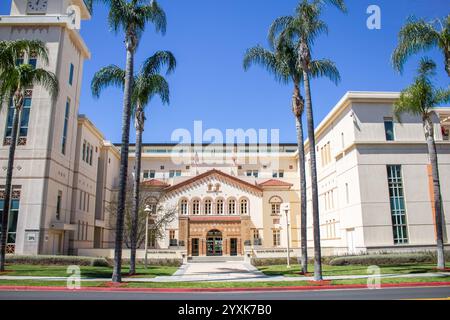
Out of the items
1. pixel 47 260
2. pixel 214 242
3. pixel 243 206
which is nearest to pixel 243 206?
pixel 243 206

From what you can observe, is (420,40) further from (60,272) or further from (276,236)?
(276,236)

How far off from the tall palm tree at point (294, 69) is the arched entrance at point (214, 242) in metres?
25.8

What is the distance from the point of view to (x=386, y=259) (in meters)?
29.2

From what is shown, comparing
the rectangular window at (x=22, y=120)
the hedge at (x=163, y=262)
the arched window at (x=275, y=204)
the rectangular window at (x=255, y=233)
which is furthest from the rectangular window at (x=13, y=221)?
the arched window at (x=275, y=204)

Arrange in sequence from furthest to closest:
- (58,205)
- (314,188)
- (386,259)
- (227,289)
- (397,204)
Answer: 1. (58,205)
2. (397,204)
3. (386,259)
4. (314,188)
5. (227,289)

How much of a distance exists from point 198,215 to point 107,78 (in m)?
29.8

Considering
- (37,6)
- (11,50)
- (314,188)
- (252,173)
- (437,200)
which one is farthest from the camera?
(252,173)

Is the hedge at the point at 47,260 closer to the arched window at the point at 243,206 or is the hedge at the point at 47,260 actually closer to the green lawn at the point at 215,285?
the green lawn at the point at 215,285

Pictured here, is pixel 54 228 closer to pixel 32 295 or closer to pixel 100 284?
pixel 100 284

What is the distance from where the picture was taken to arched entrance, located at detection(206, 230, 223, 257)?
159ft

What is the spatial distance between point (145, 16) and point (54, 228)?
72.0 ft

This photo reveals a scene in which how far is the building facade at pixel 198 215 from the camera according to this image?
33594 millimetres

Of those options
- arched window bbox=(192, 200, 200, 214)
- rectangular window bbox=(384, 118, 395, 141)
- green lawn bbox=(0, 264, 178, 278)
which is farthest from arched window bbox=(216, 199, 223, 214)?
green lawn bbox=(0, 264, 178, 278)

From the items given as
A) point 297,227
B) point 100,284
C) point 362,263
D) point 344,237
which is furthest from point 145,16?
point 297,227
